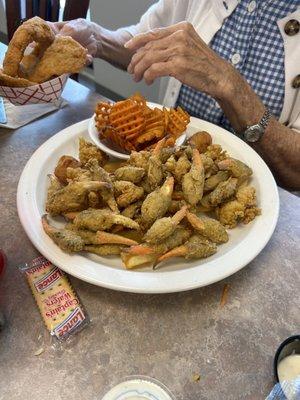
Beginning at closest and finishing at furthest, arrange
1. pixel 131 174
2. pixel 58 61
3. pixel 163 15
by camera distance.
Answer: pixel 131 174, pixel 58 61, pixel 163 15

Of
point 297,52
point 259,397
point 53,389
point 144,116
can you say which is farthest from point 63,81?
point 259,397

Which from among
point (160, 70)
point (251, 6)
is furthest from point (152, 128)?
point (251, 6)

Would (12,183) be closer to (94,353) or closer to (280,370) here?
(94,353)

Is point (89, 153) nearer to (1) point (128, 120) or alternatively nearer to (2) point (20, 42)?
(1) point (128, 120)

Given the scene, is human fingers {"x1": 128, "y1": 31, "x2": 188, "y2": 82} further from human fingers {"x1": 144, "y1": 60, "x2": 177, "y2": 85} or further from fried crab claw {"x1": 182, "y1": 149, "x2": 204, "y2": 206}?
fried crab claw {"x1": 182, "y1": 149, "x2": 204, "y2": 206}

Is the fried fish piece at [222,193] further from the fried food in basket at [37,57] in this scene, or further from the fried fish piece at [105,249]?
the fried food in basket at [37,57]

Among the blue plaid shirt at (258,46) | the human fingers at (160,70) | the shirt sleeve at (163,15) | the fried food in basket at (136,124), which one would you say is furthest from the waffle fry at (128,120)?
the shirt sleeve at (163,15)

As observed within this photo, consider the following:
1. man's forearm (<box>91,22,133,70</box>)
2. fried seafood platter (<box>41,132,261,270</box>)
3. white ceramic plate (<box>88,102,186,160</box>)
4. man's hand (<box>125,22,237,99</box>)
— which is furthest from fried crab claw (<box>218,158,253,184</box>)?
man's forearm (<box>91,22,133,70</box>)
